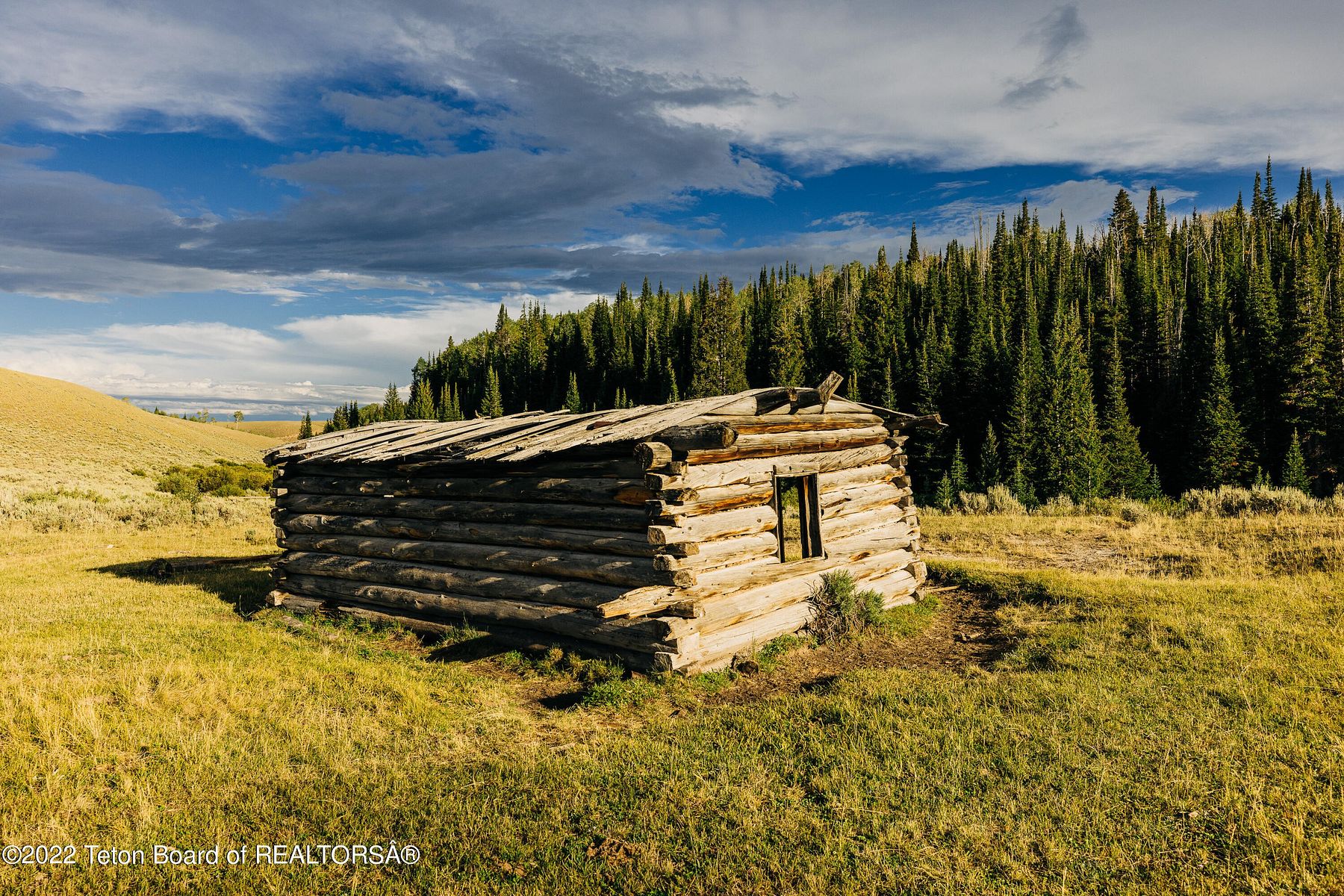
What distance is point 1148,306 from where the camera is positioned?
204 ft

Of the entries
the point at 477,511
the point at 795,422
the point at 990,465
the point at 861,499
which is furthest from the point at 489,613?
A: the point at 990,465

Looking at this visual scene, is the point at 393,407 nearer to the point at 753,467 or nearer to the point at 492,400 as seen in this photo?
the point at 492,400

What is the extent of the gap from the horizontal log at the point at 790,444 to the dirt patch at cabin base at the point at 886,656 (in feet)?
9.84

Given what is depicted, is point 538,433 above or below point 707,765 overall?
above

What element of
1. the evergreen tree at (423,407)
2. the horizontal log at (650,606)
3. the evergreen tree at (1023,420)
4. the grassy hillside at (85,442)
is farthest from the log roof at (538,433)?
the evergreen tree at (423,407)

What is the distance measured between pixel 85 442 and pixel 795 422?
66460 mm

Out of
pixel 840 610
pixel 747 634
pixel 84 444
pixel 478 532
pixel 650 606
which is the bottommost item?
pixel 840 610

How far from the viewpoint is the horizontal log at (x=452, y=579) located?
961 cm

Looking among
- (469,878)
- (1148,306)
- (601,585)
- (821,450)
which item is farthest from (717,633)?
(1148,306)

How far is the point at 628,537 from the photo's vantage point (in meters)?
9.25

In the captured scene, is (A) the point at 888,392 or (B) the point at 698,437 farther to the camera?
(A) the point at 888,392

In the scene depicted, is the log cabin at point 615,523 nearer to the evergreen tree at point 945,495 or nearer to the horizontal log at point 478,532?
the horizontal log at point 478,532

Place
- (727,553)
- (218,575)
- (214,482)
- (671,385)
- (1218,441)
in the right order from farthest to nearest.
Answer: (671,385), (1218,441), (214,482), (218,575), (727,553)

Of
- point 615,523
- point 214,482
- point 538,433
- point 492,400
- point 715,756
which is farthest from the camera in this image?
point 492,400
